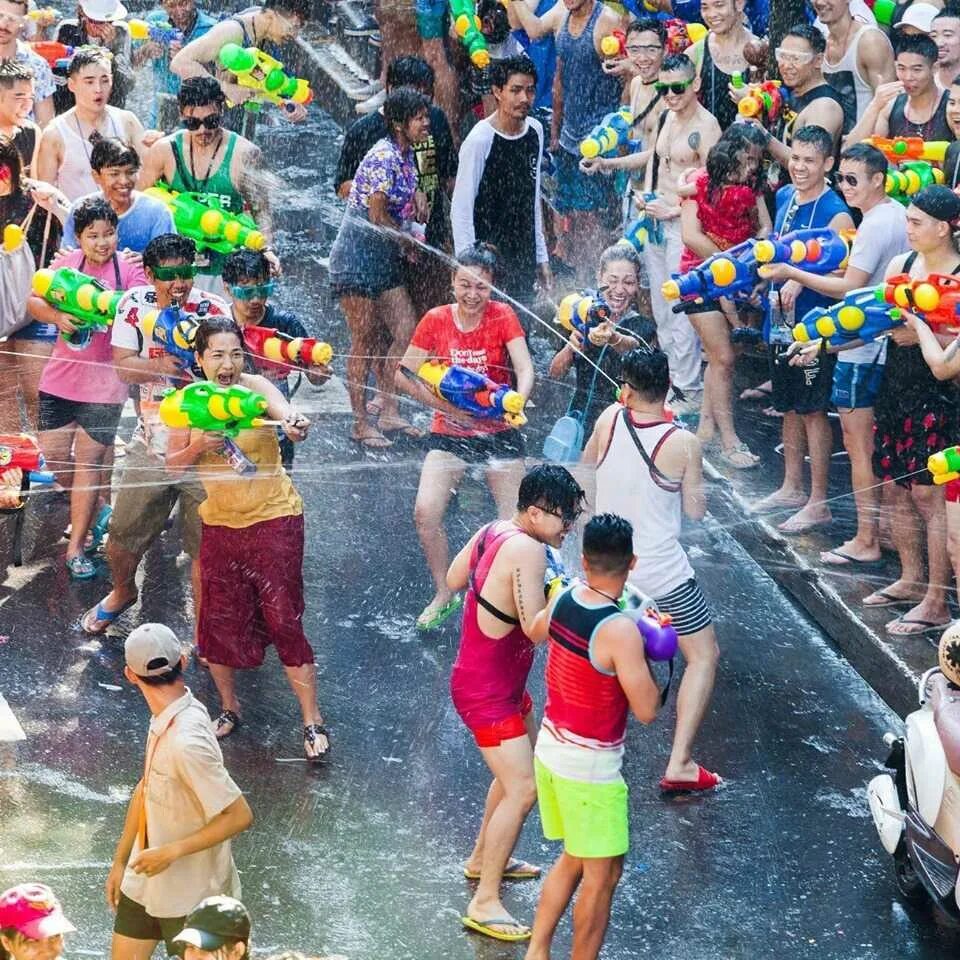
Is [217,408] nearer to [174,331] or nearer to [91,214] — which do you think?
[174,331]

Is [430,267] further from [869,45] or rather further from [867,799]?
[867,799]

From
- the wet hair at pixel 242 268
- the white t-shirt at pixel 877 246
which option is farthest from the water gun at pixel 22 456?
the white t-shirt at pixel 877 246

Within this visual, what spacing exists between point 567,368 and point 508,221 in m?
1.87

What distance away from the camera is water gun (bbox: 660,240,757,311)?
8453 mm

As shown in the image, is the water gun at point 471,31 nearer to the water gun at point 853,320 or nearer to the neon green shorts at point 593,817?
the water gun at point 853,320

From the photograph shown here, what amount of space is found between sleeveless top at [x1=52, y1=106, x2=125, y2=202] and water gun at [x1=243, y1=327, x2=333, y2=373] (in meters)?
2.32

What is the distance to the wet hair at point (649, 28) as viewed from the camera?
10500 millimetres

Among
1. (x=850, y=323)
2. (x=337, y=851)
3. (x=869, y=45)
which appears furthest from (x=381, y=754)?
(x=869, y=45)

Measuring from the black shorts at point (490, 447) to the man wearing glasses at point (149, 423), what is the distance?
1093 mm

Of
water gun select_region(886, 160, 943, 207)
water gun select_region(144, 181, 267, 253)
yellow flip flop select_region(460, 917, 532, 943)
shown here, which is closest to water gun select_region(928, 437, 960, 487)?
water gun select_region(886, 160, 943, 207)

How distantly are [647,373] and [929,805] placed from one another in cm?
187

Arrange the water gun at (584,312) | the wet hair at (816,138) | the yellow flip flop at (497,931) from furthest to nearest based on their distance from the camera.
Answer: the wet hair at (816,138)
the water gun at (584,312)
the yellow flip flop at (497,931)

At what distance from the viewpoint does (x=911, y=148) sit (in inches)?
352

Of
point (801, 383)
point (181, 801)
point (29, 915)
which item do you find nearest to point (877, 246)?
point (801, 383)
